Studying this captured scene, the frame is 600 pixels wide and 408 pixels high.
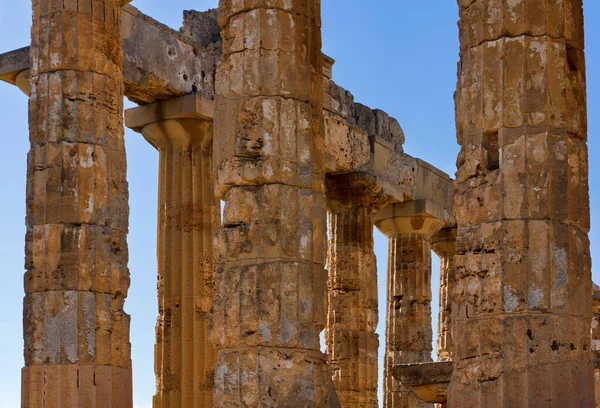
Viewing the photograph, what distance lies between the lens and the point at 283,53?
13828 mm

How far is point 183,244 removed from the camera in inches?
845

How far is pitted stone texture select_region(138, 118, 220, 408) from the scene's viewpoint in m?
20.9

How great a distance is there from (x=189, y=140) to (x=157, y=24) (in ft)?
Answer: 7.11

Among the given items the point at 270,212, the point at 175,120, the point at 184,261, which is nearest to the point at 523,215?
the point at 270,212

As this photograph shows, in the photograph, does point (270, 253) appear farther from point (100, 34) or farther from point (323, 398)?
point (100, 34)

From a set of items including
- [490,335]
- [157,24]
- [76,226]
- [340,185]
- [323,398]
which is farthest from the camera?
[340,185]

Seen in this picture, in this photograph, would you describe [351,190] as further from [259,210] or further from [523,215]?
[523,215]

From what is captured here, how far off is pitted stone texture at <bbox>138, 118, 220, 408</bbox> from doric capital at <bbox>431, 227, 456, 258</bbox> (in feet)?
38.1

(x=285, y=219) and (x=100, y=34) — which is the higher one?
(x=100, y=34)

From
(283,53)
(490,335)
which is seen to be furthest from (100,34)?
(490,335)

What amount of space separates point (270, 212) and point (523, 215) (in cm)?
300

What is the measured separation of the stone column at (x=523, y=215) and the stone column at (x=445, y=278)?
19729 millimetres

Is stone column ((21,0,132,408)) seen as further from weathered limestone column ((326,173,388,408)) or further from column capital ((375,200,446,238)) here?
column capital ((375,200,446,238))

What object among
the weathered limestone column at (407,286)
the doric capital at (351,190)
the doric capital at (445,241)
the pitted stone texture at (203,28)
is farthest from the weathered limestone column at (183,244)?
the doric capital at (445,241)
